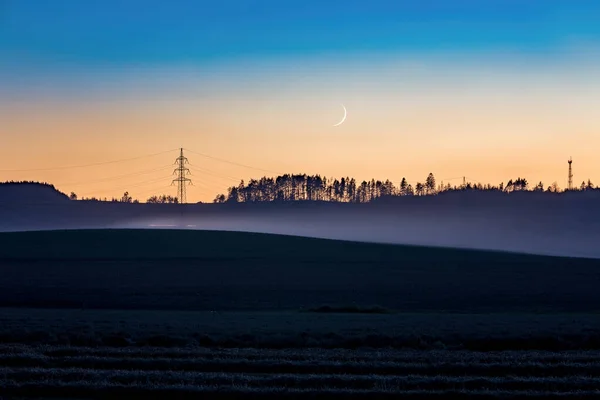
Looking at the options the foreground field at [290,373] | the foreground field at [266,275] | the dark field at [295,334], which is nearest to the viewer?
the foreground field at [290,373]

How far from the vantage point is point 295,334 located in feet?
80.1

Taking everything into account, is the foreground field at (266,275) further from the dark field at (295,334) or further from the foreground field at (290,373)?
the foreground field at (290,373)

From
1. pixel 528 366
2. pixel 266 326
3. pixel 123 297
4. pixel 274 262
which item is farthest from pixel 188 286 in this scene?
pixel 528 366

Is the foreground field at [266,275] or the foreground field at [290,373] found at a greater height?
the foreground field at [290,373]

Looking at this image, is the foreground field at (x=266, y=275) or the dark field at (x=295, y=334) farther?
the foreground field at (x=266, y=275)

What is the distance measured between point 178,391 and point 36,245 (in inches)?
3158

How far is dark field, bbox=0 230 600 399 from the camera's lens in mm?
15969

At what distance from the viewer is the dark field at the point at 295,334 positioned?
52.4 feet

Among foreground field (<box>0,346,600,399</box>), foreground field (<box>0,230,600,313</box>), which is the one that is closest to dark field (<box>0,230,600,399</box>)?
foreground field (<box>0,346,600,399</box>)

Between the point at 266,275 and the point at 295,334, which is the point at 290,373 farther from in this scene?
the point at 266,275

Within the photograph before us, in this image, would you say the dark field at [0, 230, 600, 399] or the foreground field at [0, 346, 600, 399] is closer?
the foreground field at [0, 346, 600, 399]

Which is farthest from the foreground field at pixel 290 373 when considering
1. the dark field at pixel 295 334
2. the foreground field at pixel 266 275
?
the foreground field at pixel 266 275

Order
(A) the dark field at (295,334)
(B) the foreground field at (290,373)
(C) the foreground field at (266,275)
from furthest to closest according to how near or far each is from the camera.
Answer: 1. (C) the foreground field at (266,275)
2. (A) the dark field at (295,334)
3. (B) the foreground field at (290,373)

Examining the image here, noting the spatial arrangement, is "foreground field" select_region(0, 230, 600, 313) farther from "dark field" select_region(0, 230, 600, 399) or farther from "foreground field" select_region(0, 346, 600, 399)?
"foreground field" select_region(0, 346, 600, 399)
